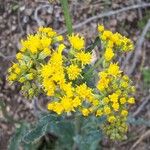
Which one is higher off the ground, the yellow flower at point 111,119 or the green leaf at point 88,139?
the yellow flower at point 111,119

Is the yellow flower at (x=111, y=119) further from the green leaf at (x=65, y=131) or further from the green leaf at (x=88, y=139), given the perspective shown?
the green leaf at (x=65, y=131)

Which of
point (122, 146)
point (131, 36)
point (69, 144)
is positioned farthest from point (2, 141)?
point (131, 36)

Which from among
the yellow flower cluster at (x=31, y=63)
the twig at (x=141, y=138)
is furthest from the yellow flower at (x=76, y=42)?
the twig at (x=141, y=138)

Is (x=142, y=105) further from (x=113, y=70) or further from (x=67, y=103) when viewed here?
(x=67, y=103)

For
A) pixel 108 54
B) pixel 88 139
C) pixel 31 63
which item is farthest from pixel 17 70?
pixel 88 139

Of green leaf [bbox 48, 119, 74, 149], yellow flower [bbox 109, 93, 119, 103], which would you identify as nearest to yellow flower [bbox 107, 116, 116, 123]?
yellow flower [bbox 109, 93, 119, 103]

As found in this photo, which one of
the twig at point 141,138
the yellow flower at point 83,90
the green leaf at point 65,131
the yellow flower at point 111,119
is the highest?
the yellow flower at point 83,90

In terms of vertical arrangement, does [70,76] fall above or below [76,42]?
below
